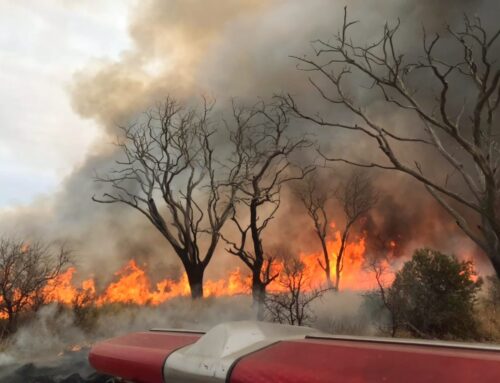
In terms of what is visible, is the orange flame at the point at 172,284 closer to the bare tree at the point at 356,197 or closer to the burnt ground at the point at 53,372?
the bare tree at the point at 356,197

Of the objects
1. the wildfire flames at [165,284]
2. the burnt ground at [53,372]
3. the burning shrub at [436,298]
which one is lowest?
the burnt ground at [53,372]

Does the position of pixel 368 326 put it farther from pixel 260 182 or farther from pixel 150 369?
pixel 150 369

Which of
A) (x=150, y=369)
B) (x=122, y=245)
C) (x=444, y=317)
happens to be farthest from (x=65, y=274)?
(x=150, y=369)

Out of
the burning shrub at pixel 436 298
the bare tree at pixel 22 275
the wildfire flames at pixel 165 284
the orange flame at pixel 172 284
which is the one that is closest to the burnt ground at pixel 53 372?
the burning shrub at pixel 436 298

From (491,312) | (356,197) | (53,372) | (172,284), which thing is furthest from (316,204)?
(53,372)

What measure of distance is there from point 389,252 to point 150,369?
24.6 m

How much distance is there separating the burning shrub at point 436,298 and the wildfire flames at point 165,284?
6.09m

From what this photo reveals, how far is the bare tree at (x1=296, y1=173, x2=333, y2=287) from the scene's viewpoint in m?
30.1

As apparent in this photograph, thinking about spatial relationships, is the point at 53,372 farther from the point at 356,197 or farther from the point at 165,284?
the point at 356,197

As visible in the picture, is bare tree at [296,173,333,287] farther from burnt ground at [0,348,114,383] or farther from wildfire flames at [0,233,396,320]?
burnt ground at [0,348,114,383]

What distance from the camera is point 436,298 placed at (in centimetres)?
1327

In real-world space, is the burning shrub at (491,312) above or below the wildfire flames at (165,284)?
below

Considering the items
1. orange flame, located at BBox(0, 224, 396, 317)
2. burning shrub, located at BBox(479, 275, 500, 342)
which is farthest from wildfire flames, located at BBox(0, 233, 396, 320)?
burning shrub, located at BBox(479, 275, 500, 342)

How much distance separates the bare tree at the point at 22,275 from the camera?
17.3 metres
